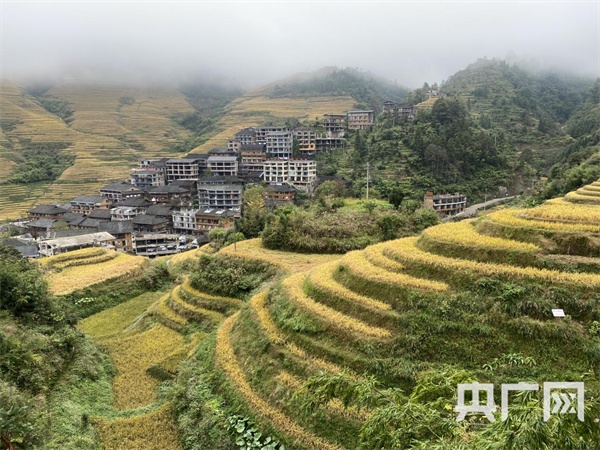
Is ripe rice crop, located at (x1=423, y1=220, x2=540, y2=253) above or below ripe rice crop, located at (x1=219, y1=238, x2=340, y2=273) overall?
above

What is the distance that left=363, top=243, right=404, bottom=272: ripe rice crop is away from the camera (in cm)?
1562

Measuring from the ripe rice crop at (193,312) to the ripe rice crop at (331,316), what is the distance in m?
5.33

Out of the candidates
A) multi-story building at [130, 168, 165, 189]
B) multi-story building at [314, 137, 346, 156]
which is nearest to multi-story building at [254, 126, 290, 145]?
multi-story building at [314, 137, 346, 156]

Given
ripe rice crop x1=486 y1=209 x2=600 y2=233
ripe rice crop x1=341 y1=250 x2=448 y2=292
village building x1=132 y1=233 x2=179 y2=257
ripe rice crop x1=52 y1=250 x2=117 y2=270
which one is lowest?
village building x1=132 y1=233 x2=179 y2=257

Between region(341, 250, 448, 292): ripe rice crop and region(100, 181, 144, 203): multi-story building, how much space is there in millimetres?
58279

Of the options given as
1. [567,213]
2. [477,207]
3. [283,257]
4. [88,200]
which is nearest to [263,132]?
[88,200]

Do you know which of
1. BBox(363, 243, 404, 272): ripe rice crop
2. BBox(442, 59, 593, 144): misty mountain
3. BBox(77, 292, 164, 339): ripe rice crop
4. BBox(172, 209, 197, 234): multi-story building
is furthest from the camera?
BBox(442, 59, 593, 144): misty mountain

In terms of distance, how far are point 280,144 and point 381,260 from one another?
6041cm

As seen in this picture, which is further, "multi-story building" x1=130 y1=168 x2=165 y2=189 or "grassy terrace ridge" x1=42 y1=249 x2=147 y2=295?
"multi-story building" x1=130 y1=168 x2=165 y2=189

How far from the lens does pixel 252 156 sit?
244 feet

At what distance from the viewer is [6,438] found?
32.6ft

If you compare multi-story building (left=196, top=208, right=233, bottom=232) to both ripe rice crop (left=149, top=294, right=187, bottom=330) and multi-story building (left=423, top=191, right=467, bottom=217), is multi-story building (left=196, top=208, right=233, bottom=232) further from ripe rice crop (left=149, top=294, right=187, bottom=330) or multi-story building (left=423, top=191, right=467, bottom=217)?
ripe rice crop (left=149, top=294, right=187, bottom=330)

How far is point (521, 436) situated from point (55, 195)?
82.1 meters

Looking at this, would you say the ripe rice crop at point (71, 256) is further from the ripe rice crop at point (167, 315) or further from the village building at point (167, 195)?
the village building at point (167, 195)
